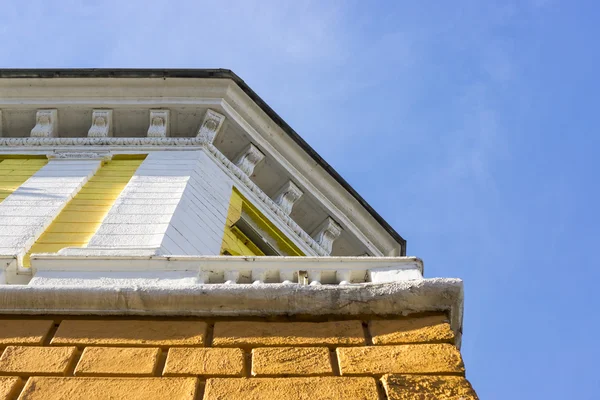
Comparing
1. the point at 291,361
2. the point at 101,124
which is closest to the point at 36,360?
the point at 291,361

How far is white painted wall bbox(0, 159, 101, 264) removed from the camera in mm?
5956

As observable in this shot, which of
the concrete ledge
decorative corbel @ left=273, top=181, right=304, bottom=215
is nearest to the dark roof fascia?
decorative corbel @ left=273, top=181, right=304, bottom=215

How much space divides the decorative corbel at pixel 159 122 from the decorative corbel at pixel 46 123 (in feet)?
4.10

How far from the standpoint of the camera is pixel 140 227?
594 cm

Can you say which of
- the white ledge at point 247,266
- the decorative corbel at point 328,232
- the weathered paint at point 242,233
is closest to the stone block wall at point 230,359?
the white ledge at point 247,266

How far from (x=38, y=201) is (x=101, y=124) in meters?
2.84

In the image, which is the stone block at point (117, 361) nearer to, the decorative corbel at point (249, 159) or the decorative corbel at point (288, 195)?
the decorative corbel at point (249, 159)

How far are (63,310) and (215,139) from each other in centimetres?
617

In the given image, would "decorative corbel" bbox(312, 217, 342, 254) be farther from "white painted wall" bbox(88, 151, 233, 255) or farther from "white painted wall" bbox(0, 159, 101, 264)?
"white painted wall" bbox(0, 159, 101, 264)

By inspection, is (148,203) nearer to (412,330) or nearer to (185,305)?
(185,305)

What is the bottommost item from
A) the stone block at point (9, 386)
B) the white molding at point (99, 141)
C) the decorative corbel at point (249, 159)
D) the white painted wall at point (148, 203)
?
the stone block at point (9, 386)

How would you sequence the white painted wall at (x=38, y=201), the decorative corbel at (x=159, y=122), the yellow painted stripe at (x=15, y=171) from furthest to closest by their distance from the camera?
the decorative corbel at (x=159, y=122) → the yellow painted stripe at (x=15, y=171) → the white painted wall at (x=38, y=201)

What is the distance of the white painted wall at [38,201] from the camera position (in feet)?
19.5

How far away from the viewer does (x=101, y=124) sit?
31.5 feet
